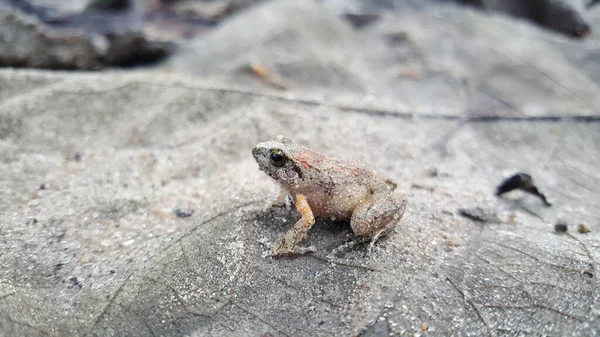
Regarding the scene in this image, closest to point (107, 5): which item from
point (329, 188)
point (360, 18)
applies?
point (360, 18)

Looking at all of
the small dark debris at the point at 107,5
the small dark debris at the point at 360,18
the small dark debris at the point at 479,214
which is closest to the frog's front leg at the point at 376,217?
the small dark debris at the point at 479,214

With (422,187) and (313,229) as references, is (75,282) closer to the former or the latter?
(313,229)

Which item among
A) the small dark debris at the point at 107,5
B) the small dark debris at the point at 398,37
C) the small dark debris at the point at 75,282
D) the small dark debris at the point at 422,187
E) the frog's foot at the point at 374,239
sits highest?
the small dark debris at the point at 107,5

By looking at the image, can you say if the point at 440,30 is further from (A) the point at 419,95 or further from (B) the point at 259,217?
(B) the point at 259,217

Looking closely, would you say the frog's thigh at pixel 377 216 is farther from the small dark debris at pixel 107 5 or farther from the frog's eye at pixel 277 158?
the small dark debris at pixel 107 5

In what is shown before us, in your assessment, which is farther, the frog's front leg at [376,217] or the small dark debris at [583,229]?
the small dark debris at [583,229]

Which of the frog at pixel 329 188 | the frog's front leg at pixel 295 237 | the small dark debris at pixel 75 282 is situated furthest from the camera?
the frog at pixel 329 188

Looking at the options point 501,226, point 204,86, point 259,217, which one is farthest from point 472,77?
point 259,217

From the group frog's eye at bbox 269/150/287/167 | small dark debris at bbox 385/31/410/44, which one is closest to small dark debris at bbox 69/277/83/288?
frog's eye at bbox 269/150/287/167

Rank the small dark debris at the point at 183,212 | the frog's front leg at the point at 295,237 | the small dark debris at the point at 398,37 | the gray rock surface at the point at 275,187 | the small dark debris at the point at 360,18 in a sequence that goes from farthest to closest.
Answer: the small dark debris at the point at 360,18 < the small dark debris at the point at 398,37 < the small dark debris at the point at 183,212 < the frog's front leg at the point at 295,237 < the gray rock surface at the point at 275,187
